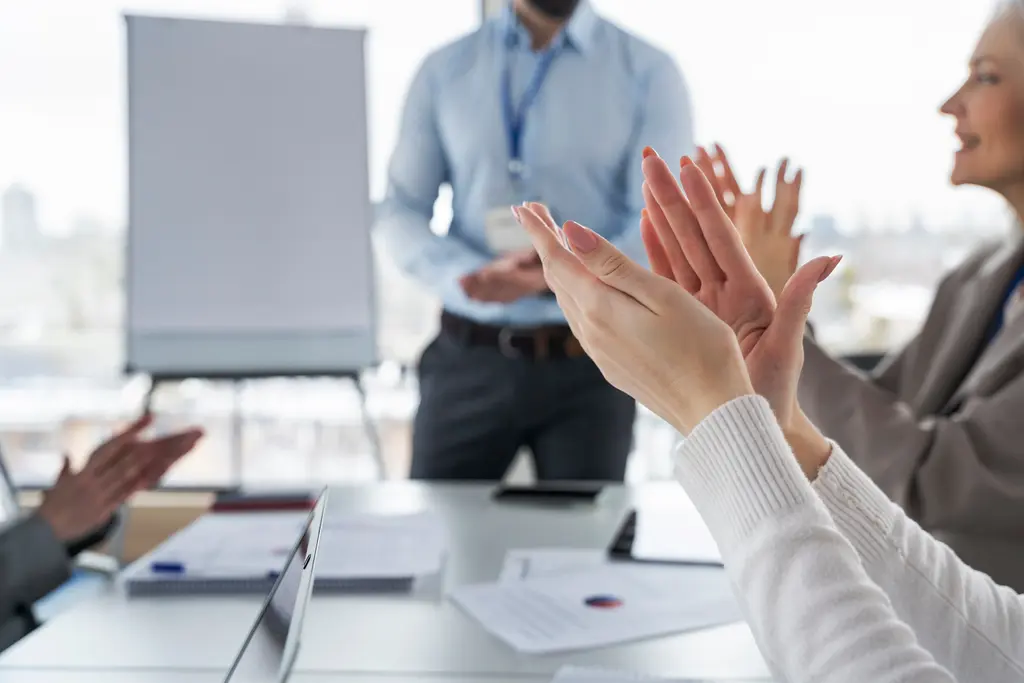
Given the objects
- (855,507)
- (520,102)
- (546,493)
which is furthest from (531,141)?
(855,507)

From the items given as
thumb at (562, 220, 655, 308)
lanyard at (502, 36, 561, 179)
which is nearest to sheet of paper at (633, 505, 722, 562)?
thumb at (562, 220, 655, 308)

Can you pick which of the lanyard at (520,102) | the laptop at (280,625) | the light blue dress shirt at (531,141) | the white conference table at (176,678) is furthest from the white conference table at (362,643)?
the lanyard at (520,102)

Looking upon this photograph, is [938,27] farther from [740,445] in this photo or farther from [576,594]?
[740,445]

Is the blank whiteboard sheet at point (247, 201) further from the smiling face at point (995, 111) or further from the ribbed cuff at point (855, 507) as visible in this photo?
the ribbed cuff at point (855, 507)

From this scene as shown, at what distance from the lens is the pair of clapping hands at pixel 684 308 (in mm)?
691

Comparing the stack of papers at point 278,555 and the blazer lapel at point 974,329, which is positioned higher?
the blazer lapel at point 974,329

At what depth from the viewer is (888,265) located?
364 centimetres

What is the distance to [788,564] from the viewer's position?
0.66 metres

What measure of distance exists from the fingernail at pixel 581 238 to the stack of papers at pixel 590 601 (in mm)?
489

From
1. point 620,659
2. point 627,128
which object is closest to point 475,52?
point 627,128

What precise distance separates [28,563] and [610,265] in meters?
1.08

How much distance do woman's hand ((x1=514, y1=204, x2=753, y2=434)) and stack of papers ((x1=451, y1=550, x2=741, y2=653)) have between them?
0.42 metres

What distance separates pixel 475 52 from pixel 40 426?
88.6 inches

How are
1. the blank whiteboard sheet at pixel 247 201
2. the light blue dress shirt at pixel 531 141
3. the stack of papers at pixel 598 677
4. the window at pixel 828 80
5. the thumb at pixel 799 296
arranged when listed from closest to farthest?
the thumb at pixel 799 296, the stack of papers at pixel 598 677, the light blue dress shirt at pixel 531 141, the blank whiteboard sheet at pixel 247 201, the window at pixel 828 80
